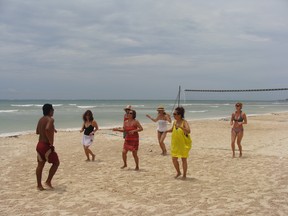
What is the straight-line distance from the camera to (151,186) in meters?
5.81

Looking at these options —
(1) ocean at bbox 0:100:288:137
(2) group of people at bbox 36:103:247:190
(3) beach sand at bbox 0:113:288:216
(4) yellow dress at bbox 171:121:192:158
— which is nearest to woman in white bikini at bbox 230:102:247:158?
(2) group of people at bbox 36:103:247:190

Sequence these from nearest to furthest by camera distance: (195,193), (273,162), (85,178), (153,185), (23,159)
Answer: (195,193) → (153,185) → (85,178) → (273,162) → (23,159)

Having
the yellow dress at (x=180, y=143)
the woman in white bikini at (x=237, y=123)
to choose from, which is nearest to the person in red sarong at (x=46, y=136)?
the yellow dress at (x=180, y=143)

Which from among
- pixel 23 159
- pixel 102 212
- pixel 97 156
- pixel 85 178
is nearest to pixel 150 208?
pixel 102 212

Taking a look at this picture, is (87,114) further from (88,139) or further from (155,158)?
(155,158)

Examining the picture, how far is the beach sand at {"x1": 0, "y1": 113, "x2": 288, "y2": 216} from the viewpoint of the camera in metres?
4.65

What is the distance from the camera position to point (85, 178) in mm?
6516

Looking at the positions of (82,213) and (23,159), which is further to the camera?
(23,159)

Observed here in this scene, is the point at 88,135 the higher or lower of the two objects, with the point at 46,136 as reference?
lower

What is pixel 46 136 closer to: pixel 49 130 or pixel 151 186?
pixel 49 130

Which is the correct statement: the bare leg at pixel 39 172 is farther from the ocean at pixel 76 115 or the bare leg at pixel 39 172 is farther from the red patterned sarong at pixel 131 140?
the ocean at pixel 76 115

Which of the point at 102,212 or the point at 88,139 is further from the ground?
the point at 88,139

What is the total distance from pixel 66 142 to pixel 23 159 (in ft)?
11.3

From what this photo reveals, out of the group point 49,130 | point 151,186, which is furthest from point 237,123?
point 49,130
